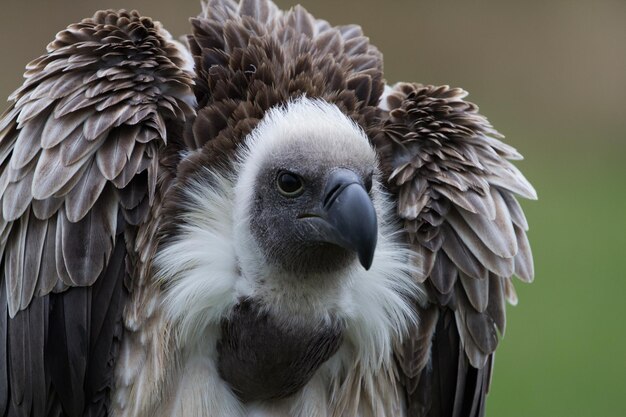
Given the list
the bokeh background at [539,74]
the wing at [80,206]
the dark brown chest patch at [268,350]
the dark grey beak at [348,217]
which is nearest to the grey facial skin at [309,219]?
the dark grey beak at [348,217]

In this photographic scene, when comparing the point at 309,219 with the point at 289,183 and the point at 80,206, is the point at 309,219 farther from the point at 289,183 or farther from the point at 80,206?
the point at 80,206

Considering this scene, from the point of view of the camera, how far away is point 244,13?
514cm

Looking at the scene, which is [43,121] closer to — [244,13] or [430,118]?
[244,13]

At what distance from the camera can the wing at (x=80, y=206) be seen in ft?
14.8

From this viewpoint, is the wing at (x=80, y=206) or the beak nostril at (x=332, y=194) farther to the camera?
the wing at (x=80, y=206)

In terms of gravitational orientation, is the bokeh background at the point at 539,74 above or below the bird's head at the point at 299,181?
above

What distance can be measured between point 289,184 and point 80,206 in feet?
2.53

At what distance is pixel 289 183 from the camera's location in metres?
4.54

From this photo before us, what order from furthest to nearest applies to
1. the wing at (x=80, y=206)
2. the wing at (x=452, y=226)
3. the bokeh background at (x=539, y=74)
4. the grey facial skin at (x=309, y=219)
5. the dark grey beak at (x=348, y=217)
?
the bokeh background at (x=539, y=74) < the wing at (x=452, y=226) < the wing at (x=80, y=206) < the grey facial skin at (x=309, y=219) < the dark grey beak at (x=348, y=217)

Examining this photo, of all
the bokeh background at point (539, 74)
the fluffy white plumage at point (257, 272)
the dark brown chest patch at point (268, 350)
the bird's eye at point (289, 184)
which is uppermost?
the bokeh background at point (539, 74)

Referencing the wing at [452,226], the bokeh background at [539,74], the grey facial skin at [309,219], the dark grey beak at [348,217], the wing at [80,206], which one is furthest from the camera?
the bokeh background at [539,74]

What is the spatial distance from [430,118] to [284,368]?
114 cm

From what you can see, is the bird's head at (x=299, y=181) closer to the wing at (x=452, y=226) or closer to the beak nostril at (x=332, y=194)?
the beak nostril at (x=332, y=194)

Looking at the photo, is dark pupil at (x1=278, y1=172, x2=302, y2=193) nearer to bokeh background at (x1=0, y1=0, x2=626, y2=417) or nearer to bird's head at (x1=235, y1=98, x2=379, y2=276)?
bird's head at (x1=235, y1=98, x2=379, y2=276)
